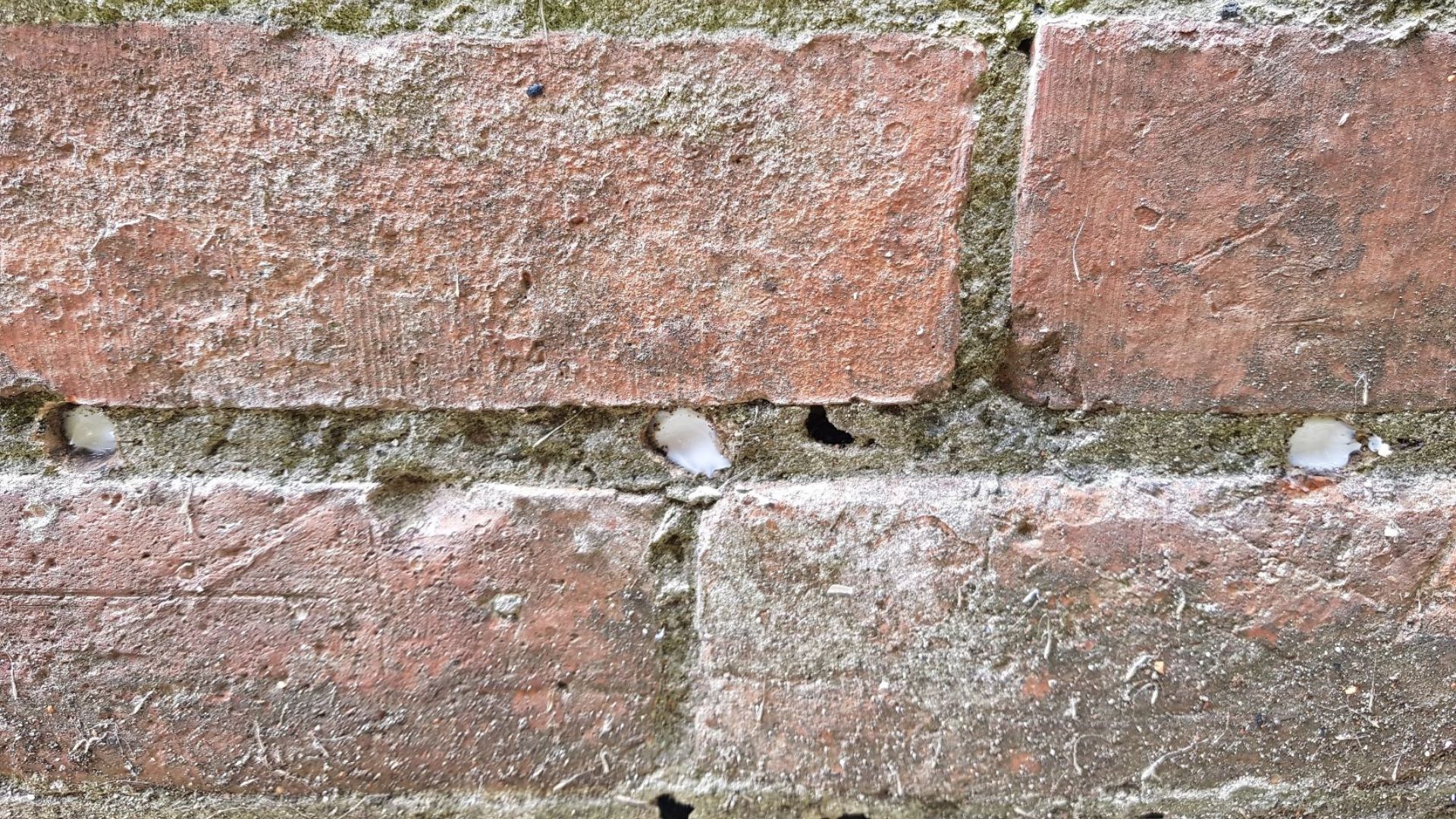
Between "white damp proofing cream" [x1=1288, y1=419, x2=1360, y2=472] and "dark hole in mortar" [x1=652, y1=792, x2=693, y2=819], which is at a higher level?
"white damp proofing cream" [x1=1288, y1=419, x2=1360, y2=472]

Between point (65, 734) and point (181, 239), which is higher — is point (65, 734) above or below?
below

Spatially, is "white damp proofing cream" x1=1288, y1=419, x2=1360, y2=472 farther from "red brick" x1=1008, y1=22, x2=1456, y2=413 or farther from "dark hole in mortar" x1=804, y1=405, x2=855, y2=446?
"dark hole in mortar" x1=804, y1=405, x2=855, y2=446

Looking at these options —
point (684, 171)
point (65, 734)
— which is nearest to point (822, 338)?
point (684, 171)

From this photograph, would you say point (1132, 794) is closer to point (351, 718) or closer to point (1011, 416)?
point (1011, 416)

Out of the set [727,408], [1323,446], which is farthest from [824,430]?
[1323,446]

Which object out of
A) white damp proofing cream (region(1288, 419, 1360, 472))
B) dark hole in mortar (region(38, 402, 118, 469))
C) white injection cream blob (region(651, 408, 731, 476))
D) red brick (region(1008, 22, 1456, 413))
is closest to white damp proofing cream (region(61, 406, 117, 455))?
dark hole in mortar (region(38, 402, 118, 469))
